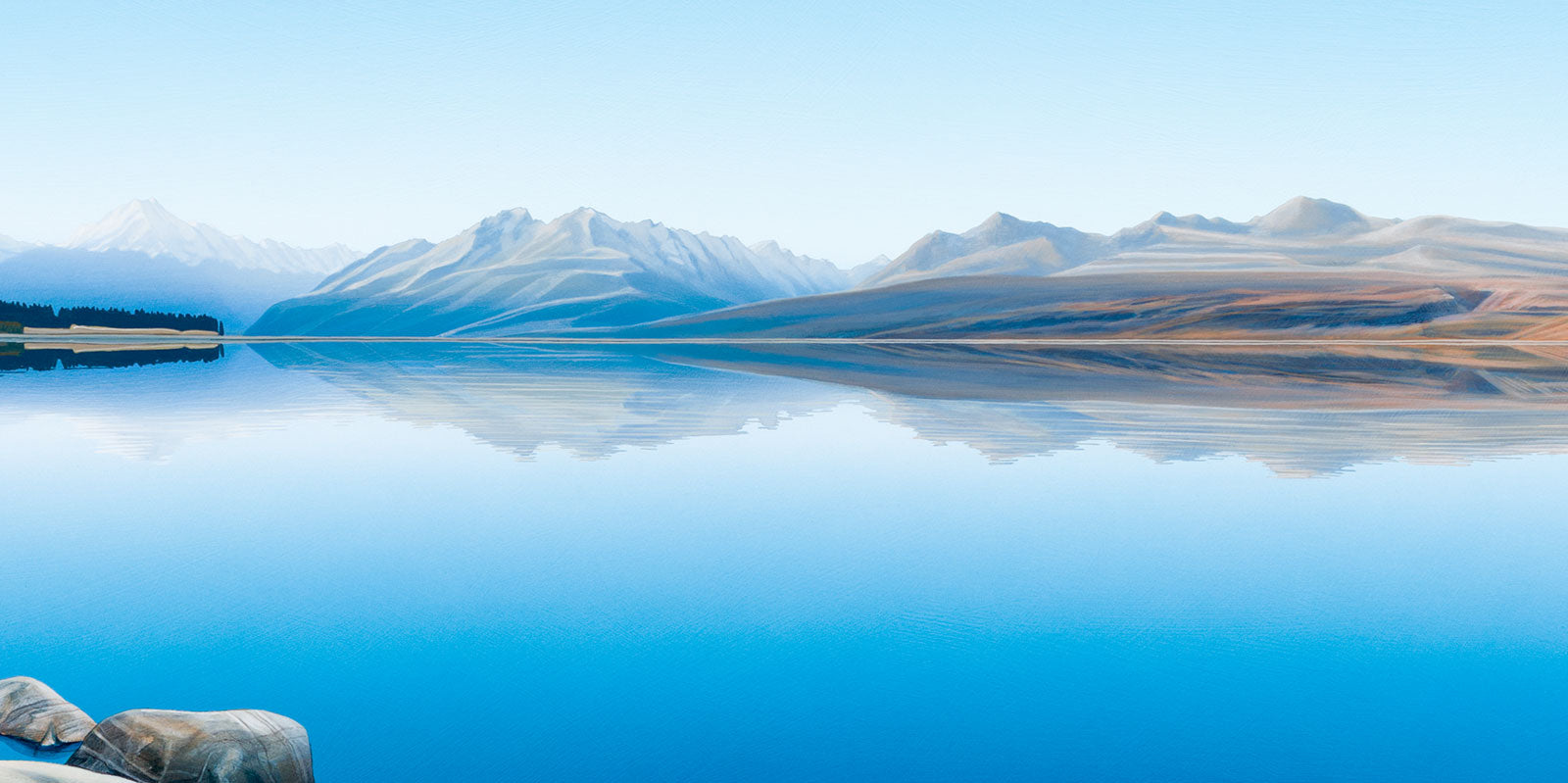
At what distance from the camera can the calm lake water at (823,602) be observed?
23.4ft

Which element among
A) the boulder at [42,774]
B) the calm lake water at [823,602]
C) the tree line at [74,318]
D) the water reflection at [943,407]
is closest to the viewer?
the boulder at [42,774]

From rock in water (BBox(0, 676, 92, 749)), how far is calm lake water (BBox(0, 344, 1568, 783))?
1.59 feet

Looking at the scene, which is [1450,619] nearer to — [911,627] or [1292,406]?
[911,627]

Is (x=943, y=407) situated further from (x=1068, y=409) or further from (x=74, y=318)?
(x=74, y=318)

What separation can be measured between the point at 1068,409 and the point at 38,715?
24.6 metres

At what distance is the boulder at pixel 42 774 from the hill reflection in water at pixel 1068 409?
13671mm

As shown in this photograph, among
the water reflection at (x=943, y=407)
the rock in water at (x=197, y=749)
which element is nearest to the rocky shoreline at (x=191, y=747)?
the rock in water at (x=197, y=749)

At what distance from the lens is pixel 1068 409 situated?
28.5 metres

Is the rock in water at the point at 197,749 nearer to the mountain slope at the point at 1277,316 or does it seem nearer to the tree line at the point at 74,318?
the mountain slope at the point at 1277,316

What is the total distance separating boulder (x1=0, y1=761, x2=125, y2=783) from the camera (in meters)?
5.28

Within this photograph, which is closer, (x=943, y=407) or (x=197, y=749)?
(x=197, y=749)

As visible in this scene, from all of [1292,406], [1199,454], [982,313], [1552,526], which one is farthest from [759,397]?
[982,313]

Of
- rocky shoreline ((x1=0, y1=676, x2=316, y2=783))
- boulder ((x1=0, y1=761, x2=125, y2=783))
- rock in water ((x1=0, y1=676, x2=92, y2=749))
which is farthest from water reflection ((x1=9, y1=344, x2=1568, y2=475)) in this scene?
boulder ((x1=0, y1=761, x2=125, y2=783))

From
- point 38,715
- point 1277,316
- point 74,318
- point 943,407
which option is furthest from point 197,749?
point 1277,316
